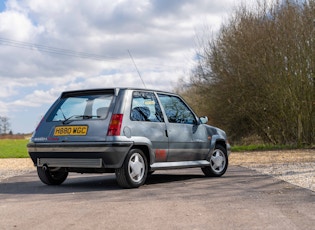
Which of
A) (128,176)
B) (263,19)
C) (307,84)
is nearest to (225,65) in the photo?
(263,19)

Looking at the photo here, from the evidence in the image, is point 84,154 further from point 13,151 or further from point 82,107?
point 13,151

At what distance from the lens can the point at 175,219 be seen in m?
4.90

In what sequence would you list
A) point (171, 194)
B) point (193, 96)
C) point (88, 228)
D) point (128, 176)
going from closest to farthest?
point (88, 228)
point (171, 194)
point (128, 176)
point (193, 96)

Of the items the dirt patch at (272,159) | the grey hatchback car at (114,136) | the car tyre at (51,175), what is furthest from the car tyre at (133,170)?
the dirt patch at (272,159)

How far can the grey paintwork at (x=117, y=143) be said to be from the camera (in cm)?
728

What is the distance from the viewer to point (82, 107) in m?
7.96

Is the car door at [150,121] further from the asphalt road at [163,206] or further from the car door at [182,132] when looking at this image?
the asphalt road at [163,206]

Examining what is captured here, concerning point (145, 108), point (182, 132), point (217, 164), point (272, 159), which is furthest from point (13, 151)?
point (145, 108)

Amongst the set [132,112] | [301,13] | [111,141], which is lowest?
[111,141]

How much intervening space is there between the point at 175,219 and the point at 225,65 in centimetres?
1930

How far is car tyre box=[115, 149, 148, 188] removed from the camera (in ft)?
24.2

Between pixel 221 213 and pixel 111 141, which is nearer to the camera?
pixel 221 213

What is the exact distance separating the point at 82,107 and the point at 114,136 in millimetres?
1009

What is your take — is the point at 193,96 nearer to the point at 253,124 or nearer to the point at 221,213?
the point at 253,124
